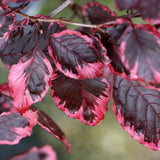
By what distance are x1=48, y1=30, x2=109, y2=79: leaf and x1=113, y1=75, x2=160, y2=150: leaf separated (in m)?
0.09

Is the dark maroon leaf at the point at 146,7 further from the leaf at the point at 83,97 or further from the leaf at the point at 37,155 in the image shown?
the leaf at the point at 37,155

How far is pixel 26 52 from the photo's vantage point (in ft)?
1.71

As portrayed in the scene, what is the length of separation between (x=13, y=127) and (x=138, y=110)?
Answer: 320mm

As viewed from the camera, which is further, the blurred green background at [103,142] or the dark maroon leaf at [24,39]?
the blurred green background at [103,142]

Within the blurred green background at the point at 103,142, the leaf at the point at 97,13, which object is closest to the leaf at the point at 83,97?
the leaf at the point at 97,13

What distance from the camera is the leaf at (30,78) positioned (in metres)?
0.48

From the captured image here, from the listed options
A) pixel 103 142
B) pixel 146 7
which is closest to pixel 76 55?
pixel 146 7

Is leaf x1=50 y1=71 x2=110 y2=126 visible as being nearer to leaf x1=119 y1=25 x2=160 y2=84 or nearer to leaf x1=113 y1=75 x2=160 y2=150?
leaf x1=113 y1=75 x2=160 y2=150

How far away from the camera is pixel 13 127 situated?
58 cm

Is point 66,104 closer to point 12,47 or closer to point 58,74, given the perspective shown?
point 58,74

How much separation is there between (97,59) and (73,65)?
2.0 inches

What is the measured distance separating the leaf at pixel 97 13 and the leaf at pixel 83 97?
137 mm

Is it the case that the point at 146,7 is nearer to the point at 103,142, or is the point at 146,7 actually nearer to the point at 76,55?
the point at 76,55

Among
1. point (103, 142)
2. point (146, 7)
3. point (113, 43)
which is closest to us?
point (146, 7)
